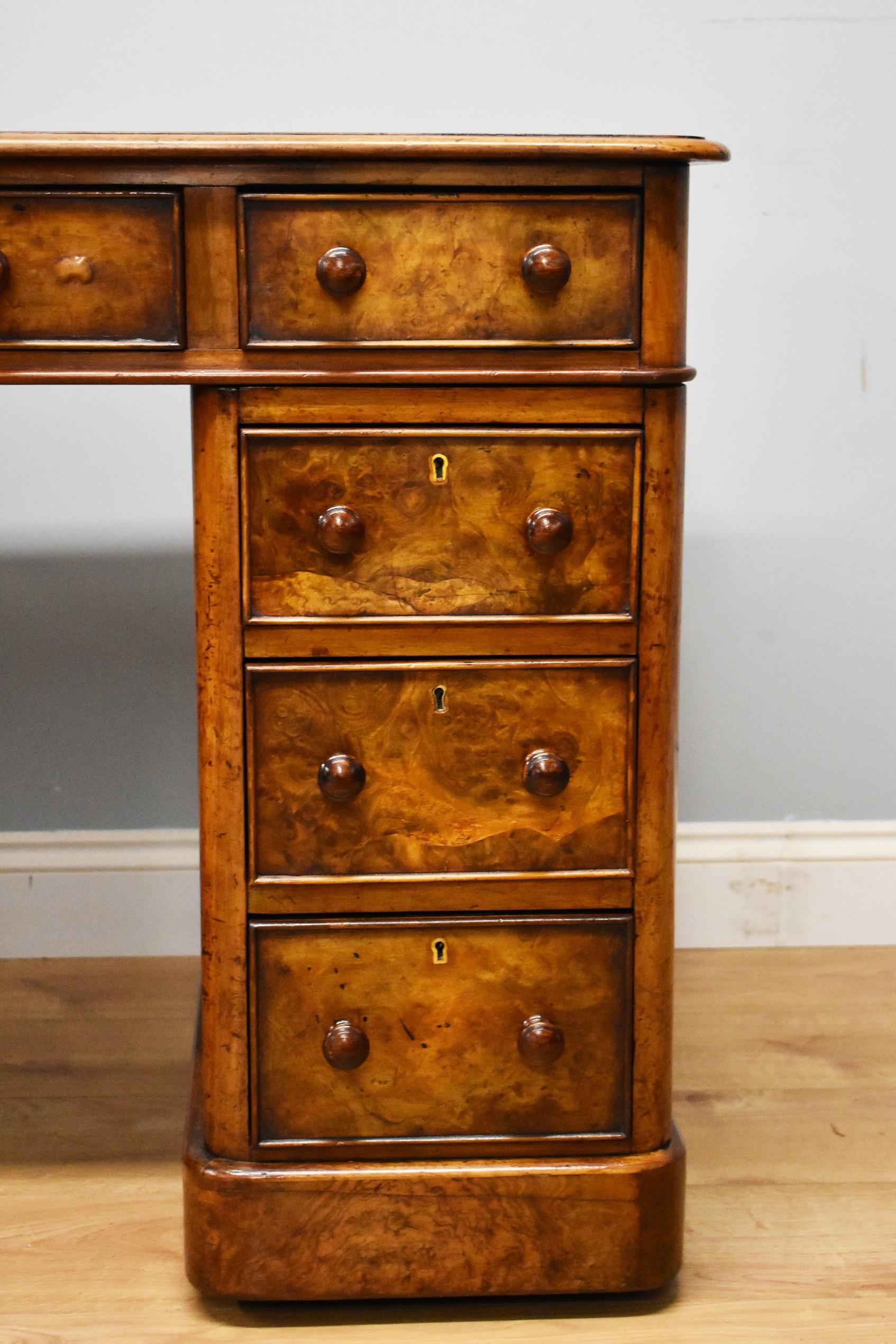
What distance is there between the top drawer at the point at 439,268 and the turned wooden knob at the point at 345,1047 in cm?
64

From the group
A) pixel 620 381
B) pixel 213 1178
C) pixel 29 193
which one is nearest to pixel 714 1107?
pixel 213 1178

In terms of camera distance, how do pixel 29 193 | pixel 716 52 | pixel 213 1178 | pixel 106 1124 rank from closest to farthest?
pixel 29 193 < pixel 213 1178 < pixel 106 1124 < pixel 716 52

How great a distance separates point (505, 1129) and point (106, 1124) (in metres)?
0.58

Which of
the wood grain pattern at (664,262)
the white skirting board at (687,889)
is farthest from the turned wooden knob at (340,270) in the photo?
the white skirting board at (687,889)

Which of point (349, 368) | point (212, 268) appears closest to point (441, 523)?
point (349, 368)

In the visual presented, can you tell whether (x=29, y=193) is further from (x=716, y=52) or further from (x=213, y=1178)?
(x=716, y=52)

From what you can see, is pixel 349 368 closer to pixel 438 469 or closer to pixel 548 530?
pixel 438 469

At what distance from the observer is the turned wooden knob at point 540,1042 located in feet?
4.34

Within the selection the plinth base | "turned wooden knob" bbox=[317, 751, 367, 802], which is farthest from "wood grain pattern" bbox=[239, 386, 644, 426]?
the plinth base

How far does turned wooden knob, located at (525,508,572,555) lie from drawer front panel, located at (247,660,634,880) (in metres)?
0.11

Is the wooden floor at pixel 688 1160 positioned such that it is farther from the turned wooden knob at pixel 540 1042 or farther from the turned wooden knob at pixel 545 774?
the turned wooden knob at pixel 545 774

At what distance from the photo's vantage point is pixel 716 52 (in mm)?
2029

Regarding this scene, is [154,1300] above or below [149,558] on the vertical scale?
below

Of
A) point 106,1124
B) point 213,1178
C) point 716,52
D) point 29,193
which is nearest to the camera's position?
point 29,193
